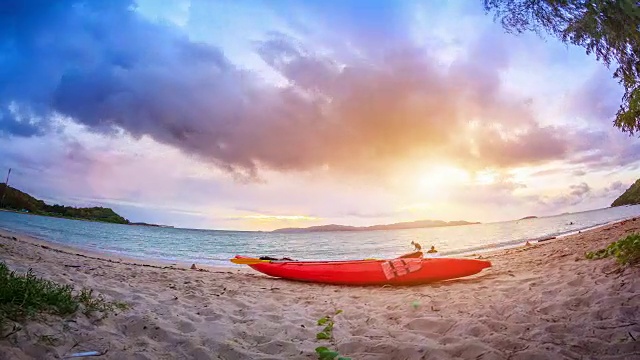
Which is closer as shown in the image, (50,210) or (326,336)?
(326,336)

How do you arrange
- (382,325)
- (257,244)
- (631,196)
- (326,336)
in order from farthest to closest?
(631,196), (257,244), (382,325), (326,336)

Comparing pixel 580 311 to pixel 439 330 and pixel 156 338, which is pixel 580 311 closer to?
pixel 439 330

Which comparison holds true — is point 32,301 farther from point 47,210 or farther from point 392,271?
point 47,210

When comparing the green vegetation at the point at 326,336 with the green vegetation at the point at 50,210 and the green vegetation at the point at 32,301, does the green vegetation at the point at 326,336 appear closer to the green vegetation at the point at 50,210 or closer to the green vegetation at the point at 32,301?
the green vegetation at the point at 32,301

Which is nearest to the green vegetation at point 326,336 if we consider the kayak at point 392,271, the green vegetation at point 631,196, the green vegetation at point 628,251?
the kayak at point 392,271

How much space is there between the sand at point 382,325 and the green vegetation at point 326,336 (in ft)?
0.35

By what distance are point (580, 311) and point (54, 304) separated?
19.6 ft

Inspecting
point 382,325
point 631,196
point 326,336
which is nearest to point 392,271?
point 382,325

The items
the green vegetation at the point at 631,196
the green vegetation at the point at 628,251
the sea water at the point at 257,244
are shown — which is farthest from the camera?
the green vegetation at the point at 631,196

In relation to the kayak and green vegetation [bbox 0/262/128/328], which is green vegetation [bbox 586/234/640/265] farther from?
green vegetation [bbox 0/262/128/328]

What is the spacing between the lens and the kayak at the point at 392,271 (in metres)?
8.14

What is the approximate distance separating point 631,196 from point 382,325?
11122 centimetres

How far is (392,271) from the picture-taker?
27.3 feet

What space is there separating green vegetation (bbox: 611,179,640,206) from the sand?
9507cm
